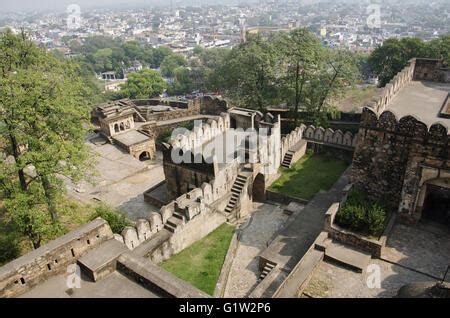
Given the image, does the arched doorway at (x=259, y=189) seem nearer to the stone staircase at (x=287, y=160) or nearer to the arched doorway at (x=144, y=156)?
the stone staircase at (x=287, y=160)

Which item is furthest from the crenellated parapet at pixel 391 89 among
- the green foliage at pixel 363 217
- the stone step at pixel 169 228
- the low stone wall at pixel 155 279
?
the low stone wall at pixel 155 279

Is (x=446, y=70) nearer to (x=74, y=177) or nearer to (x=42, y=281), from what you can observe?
(x=74, y=177)

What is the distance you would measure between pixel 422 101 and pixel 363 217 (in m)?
9.01

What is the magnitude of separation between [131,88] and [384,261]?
6937cm

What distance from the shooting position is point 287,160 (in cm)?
2505

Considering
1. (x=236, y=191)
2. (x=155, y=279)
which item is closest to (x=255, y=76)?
(x=236, y=191)

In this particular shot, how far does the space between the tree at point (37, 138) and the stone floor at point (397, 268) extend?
10.9 metres

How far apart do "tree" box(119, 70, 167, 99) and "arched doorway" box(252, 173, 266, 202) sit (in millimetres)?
57474

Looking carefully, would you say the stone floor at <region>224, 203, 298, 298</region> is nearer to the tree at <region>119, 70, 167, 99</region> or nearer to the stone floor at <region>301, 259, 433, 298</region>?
the stone floor at <region>301, 259, 433, 298</region>

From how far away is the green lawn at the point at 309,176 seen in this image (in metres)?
22.1

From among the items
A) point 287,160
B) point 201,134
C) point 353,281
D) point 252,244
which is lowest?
point 252,244

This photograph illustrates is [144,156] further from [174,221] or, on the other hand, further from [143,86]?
[143,86]

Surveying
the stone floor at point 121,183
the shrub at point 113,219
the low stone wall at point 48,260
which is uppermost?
the low stone wall at point 48,260

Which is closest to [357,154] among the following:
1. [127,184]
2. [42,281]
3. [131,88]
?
[42,281]
